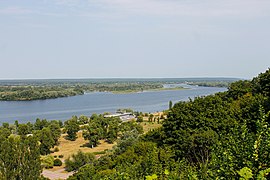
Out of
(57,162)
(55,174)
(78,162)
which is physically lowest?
(55,174)

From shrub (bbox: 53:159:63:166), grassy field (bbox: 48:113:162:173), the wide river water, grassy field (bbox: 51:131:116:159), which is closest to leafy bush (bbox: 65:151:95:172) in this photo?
shrub (bbox: 53:159:63:166)

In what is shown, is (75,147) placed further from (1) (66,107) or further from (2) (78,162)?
(1) (66,107)

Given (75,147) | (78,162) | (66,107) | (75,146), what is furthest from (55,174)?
(66,107)

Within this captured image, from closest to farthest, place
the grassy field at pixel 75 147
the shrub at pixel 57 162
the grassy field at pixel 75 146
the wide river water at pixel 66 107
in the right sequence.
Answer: the shrub at pixel 57 162 < the grassy field at pixel 75 147 < the grassy field at pixel 75 146 < the wide river water at pixel 66 107

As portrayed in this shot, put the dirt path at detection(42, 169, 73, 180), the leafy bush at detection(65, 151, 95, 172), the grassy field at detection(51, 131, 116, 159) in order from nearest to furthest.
Result: the dirt path at detection(42, 169, 73, 180), the leafy bush at detection(65, 151, 95, 172), the grassy field at detection(51, 131, 116, 159)

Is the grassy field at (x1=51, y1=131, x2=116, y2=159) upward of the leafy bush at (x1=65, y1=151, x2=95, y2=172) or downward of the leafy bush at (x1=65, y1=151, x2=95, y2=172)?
downward

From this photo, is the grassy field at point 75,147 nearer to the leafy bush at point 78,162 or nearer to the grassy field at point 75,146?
the grassy field at point 75,146

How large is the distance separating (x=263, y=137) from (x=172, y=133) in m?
13.7

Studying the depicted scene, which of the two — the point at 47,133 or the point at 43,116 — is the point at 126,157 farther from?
the point at 43,116

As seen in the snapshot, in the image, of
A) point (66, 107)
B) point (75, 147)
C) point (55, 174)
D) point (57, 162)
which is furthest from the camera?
point (66, 107)

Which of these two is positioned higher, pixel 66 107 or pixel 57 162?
pixel 66 107

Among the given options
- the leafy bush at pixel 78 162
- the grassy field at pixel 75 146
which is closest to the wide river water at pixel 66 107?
the grassy field at pixel 75 146

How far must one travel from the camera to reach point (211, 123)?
55.4 feet

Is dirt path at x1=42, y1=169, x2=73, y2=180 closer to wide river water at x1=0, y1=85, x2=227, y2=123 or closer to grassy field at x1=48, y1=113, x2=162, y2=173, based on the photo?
grassy field at x1=48, y1=113, x2=162, y2=173
